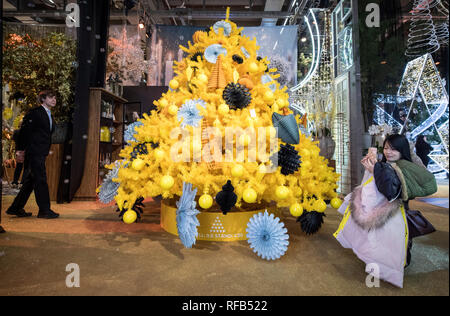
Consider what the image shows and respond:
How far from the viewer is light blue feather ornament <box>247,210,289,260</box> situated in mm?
1644

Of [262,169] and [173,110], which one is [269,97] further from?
[173,110]

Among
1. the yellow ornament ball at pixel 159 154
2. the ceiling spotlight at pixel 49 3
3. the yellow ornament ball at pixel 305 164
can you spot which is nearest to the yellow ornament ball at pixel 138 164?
the yellow ornament ball at pixel 159 154

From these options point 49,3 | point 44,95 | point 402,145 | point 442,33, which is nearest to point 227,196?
point 402,145

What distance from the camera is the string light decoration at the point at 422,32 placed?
111 cm

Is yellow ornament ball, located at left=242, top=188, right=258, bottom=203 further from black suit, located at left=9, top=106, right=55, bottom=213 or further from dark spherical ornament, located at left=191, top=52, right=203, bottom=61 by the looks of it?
black suit, located at left=9, top=106, right=55, bottom=213

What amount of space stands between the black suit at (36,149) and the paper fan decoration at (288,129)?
2780mm

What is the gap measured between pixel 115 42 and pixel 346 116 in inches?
229

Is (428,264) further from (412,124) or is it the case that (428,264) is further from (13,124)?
(13,124)

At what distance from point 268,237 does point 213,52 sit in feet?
5.59

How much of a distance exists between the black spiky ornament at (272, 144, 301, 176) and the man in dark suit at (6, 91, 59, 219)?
2.77 metres

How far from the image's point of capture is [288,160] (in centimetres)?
186

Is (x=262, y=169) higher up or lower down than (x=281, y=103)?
lower down

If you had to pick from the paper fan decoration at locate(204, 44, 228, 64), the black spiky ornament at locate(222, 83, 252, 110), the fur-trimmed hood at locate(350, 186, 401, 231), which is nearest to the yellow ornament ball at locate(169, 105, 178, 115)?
the black spiky ornament at locate(222, 83, 252, 110)

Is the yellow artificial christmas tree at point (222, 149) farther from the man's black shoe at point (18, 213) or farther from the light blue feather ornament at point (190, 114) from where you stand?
the man's black shoe at point (18, 213)
